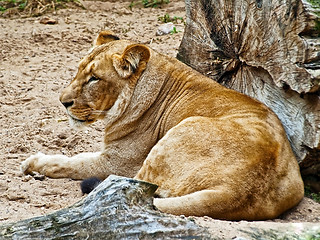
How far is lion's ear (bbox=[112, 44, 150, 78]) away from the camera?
16.3ft

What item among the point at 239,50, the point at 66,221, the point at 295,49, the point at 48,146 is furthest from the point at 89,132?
the point at 66,221

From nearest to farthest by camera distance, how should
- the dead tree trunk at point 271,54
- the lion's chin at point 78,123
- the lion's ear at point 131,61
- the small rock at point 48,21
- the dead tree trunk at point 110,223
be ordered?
the dead tree trunk at point 110,223 → the dead tree trunk at point 271,54 → the lion's ear at point 131,61 → the lion's chin at point 78,123 → the small rock at point 48,21

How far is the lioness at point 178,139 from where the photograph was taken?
12.8 ft

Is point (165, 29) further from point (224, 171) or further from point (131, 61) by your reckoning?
point (224, 171)

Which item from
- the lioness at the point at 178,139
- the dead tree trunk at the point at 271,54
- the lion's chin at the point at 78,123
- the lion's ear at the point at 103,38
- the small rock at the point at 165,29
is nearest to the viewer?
the lioness at the point at 178,139

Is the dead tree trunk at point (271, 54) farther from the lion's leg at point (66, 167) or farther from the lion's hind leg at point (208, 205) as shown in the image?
the lion's leg at point (66, 167)

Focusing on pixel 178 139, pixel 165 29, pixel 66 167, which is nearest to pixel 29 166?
pixel 66 167

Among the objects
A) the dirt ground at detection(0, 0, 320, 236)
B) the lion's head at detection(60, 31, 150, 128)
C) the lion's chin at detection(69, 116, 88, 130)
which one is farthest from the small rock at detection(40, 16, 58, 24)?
the lion's chin at detection(69, 116, 88, 130)

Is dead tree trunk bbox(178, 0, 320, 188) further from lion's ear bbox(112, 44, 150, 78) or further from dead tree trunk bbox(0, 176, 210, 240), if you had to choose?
dead tree trunk bbox(0, 176, 210, 240)

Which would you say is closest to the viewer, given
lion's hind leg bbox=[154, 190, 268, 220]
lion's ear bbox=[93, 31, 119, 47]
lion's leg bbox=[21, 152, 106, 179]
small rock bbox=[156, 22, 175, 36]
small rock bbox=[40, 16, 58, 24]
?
lion's hind leg bbox=[154, 190, 268, 220]

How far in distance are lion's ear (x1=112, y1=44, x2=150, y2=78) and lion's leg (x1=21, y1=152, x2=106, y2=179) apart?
2.63ft

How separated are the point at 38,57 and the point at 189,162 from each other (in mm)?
4593

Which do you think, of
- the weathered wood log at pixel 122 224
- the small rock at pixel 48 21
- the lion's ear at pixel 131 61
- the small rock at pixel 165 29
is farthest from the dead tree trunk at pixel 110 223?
the small rock at pixel 48 21

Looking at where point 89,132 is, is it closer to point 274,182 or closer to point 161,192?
point 161,192
